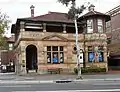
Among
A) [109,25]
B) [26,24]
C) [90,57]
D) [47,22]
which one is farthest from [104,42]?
[109,25]

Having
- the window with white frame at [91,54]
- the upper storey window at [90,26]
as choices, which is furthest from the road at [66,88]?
the upper storey window at [90,26]

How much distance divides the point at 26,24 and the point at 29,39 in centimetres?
243

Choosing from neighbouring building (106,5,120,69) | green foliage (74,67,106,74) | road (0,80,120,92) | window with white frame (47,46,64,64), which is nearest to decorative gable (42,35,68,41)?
window with white frame (47,46,64,64)

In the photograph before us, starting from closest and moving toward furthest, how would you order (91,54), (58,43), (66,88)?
(66,88) → (58,43) → (91,54)

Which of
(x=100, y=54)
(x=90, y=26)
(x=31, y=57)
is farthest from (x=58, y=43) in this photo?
(x=100, y=54)

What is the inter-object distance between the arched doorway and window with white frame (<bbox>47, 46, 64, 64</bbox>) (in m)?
2.47

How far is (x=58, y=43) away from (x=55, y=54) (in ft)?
5.31

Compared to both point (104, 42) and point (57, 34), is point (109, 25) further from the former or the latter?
point (57, 34)

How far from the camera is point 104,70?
42938mm

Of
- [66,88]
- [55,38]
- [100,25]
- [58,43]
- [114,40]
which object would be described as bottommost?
[66,88]

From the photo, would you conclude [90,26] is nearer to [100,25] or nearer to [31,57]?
[100,25]

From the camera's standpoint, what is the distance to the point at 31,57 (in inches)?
1895

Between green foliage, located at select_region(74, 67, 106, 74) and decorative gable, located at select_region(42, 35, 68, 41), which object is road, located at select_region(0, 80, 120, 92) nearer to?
green foliage, located at select_region(74, 67, 106, 74)

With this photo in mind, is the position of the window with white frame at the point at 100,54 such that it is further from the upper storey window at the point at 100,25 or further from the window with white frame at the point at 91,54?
the upper storey window at the point at 100,25
